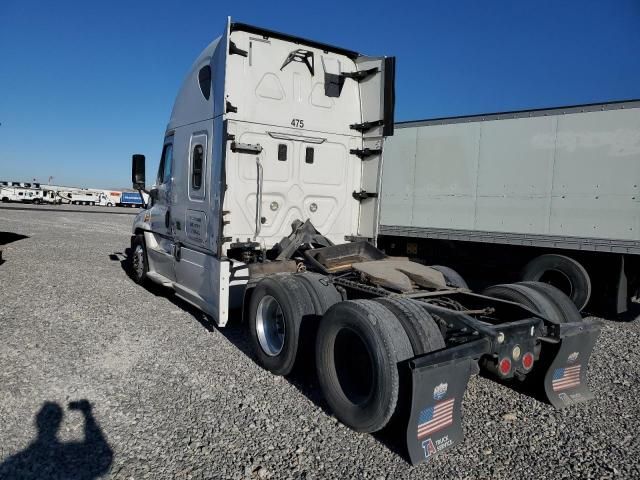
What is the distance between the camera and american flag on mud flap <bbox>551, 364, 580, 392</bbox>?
13.5 feet

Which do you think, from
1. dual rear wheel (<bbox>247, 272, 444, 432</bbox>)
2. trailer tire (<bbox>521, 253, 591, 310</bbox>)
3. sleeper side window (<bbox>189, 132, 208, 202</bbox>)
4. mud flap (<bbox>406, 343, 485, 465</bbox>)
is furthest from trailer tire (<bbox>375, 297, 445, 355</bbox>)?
trailer tire (<bbox>521, 253, 591, 310</bbox>)

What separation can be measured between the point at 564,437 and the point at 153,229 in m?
6.41

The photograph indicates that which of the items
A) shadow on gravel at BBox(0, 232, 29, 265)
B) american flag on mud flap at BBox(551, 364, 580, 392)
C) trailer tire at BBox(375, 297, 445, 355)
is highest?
trailer tire at BBox(375, 297, 445, 355)

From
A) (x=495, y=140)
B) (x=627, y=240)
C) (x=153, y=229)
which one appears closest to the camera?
(x=627, y=240)

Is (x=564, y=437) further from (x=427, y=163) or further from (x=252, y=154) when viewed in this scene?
(x=427, y=163)

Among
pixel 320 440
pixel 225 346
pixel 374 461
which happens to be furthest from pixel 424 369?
pixel 225 346

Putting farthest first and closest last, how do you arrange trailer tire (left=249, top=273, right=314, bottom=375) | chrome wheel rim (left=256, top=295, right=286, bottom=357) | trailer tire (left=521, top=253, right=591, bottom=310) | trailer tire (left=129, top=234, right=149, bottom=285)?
trailer tire (left=129, top=234, right=149, bottom=285) < trailer tire (left=521, top=253, right=591, bottom=310) < chrome wheel rim (left=256, top=295, right=286, bottom=357) < trailer tire (left=249, top=273, right=314, bottom=375)

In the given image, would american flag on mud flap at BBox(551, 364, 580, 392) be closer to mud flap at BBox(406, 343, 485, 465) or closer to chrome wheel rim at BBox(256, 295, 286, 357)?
mud flap at BBox(406, 343, 485, 465)

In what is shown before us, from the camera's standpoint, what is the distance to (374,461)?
3217 mm

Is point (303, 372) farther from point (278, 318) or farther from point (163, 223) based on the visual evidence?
point (163, 223)

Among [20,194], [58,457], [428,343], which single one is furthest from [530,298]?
[20,194]

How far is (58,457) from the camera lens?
10.2ft

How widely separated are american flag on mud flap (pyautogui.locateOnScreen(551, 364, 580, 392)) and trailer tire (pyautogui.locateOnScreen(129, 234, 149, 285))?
6.42 meters

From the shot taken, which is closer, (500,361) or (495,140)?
(500,361)
